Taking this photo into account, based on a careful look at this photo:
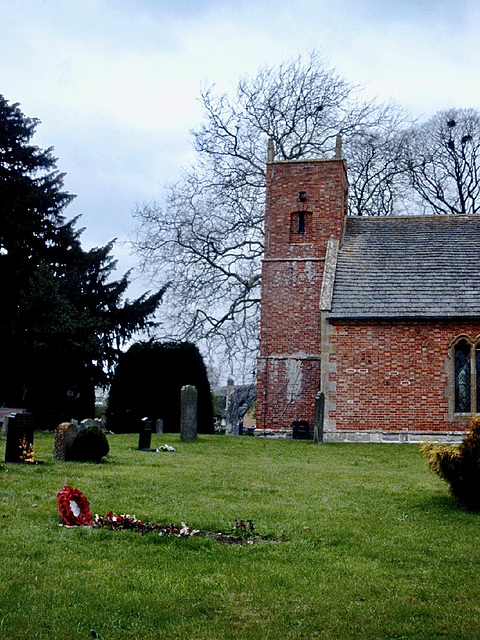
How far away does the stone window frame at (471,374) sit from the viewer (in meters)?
20.6

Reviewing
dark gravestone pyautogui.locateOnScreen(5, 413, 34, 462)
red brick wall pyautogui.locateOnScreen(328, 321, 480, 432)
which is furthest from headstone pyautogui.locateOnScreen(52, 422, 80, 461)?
red brick wall pyautogui.locateOnScreen(328, 321, 480, 432)

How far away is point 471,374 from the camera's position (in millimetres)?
20703

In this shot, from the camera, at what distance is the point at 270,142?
2602 centimetres

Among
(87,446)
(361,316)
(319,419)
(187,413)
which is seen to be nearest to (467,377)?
(361,316)

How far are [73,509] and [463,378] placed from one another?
601 inches

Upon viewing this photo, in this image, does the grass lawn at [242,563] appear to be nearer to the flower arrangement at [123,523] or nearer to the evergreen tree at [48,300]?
the flower arrangement at [123,523]

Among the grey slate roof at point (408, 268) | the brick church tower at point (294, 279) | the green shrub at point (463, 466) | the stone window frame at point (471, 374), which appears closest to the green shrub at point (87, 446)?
the green shrub at point (463, 466)

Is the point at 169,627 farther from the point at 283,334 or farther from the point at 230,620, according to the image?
the point at 283,334

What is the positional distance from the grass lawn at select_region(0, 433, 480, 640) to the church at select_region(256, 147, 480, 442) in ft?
31.6

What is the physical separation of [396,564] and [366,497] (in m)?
3.43

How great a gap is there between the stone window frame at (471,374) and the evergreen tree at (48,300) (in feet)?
38.0

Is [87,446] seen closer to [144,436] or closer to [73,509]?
[144,436]

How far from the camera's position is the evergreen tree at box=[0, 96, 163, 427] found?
81.6ft

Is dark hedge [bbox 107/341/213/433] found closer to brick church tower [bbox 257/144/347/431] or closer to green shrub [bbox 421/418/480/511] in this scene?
brick church tower [bbox 257/144/347/431]
